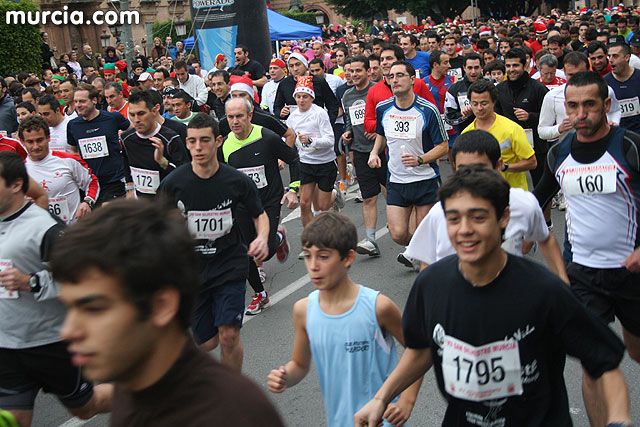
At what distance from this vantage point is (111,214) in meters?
1.76

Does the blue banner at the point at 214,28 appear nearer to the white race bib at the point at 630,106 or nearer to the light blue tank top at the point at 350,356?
the white race bib at the point at 630,106

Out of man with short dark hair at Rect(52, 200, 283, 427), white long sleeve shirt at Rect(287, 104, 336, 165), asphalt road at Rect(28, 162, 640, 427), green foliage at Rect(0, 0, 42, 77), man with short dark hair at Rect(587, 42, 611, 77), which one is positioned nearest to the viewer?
man with short dark hair at Rect(52, 200, 283, 427)

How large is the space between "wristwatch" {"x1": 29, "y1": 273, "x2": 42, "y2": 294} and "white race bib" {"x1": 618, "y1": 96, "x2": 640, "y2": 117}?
21.9 feet

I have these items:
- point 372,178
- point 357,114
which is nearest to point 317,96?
point 357,114

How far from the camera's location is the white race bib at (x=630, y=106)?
8.42m

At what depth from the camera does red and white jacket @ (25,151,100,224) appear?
675 cm

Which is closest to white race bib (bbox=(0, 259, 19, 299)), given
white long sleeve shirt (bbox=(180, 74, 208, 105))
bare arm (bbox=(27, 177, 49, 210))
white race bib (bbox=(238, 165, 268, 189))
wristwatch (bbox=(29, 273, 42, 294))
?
wristwatch (bbox=(29, 273, 42, 294))

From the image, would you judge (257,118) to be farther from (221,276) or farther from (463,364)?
(463,364)

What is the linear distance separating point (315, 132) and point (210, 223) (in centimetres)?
401

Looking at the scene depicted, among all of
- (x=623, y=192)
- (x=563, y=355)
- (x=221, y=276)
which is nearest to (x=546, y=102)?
(x=623, y=192)

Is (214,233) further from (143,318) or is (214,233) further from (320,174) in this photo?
(320,174)

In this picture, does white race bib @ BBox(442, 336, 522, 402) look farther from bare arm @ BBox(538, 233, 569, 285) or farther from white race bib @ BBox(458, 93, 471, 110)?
white race bib @ BBox(458, 93, 471, 110)

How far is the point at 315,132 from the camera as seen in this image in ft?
29.5

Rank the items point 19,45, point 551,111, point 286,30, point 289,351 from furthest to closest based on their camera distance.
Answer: point 286,30, point 19,45, point 551,111, point 289,351
